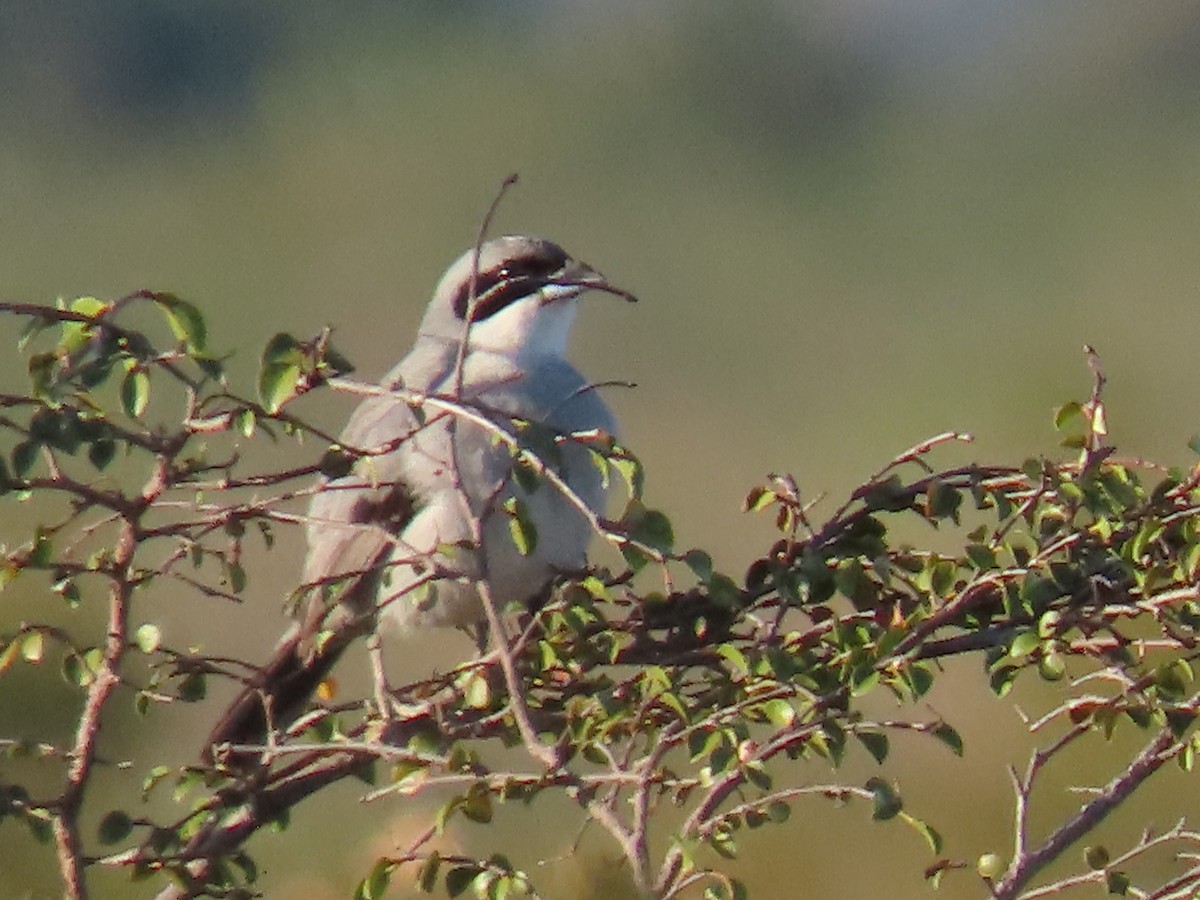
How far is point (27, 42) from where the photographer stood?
32.0m

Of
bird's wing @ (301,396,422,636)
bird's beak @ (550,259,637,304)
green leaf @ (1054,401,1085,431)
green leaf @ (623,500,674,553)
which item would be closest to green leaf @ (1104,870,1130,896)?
green leaf @ (1054,401,1085,431)

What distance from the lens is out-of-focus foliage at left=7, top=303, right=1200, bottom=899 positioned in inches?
87.7

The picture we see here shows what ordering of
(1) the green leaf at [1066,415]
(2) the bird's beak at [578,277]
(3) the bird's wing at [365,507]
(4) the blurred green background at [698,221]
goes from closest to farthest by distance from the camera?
1. (1) the green leaf at [1066,415]
2. (3) the bird's wing at [365,507]
3. (2) the bird's beak at [578,277]
4. (4) the blurred green background at [698,221]

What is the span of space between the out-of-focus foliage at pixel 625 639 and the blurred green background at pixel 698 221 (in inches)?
113

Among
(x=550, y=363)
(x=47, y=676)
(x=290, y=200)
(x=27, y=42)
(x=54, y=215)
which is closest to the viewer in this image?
(x=550, y=363)

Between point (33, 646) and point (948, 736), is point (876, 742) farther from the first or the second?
point (33, 646)

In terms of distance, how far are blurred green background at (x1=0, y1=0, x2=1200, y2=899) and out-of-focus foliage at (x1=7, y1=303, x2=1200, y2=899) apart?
9.38 ft

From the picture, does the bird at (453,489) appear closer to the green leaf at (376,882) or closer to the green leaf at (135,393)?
the green leaf at (376,882)

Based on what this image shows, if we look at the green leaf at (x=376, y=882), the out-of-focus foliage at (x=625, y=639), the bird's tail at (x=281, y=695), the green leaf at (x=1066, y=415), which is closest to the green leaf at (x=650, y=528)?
the out-of-focus foliage at (x=625, y=639)

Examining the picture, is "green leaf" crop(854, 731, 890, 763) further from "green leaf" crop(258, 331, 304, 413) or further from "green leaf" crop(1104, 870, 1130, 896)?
"green leaf" crop(258, 331, 304, 413)

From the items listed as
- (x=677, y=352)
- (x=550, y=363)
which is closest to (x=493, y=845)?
(x=550, y=363)

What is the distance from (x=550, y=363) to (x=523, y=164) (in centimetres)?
2437

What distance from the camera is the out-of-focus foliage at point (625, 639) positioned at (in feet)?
7.31

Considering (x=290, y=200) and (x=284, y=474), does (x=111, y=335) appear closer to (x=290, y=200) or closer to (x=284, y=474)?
(x=284, y=474)
